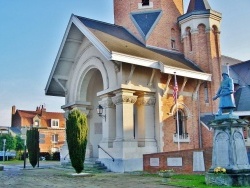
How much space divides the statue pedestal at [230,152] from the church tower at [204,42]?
10623 mm

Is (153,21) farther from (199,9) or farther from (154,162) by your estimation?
(154,162)

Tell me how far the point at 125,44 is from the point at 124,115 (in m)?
4.76

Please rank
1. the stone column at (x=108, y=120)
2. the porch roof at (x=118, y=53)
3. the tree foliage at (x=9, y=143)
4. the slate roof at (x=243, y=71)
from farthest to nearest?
the tree foliage at (x=9, y=143), the slate roof at (x=243, y=71), the stone column at (x=108, y=120), the porch roof at (x=118, y=53)

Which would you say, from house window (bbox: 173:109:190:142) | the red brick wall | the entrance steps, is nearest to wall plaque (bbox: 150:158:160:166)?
the red brick wall

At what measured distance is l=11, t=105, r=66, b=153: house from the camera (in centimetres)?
5538

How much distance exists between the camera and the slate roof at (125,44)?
18297 millimetres

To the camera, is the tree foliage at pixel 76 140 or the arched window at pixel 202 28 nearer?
the tree foliage at pixel 76 140

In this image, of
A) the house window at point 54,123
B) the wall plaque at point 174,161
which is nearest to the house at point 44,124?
the house window at point 54,123

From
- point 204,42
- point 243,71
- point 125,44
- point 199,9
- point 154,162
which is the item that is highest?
point 199,9

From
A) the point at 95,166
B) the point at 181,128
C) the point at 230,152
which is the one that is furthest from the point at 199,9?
the point at 230,152

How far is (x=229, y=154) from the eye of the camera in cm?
1070

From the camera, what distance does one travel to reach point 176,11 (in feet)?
83.6

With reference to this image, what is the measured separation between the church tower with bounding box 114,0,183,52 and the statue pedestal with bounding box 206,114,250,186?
41.8 feet

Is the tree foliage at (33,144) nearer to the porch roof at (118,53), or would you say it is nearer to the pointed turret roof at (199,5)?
the porch roof at (118,53)
